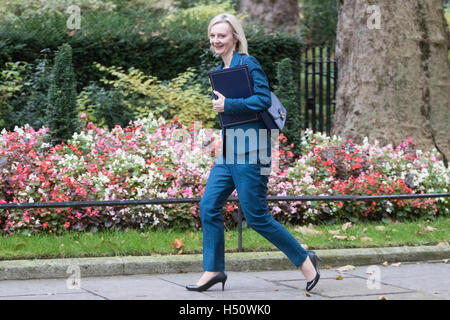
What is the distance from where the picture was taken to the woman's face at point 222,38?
5676 millimetres

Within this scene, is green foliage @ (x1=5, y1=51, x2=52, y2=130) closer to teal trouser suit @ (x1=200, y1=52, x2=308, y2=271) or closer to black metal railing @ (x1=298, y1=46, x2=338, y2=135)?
black metal railing @ (x1=298, y1=46, x2=338, y2=135)

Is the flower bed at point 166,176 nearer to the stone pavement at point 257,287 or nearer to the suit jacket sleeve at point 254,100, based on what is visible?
the stone pavement at point 257,287

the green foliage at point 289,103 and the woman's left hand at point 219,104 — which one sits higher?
the green foliage at point 289,103

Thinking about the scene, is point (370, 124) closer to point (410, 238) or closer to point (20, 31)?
point (410, 238)

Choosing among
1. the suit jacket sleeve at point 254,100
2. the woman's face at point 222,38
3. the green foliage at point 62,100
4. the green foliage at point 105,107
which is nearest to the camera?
the suit jacket sleeve at point 254,100

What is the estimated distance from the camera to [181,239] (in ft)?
24.5

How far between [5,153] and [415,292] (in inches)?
185

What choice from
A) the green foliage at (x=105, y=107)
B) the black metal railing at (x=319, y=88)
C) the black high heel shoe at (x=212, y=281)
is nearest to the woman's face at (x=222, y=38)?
the black high heel shoe at (x=212, y=281)

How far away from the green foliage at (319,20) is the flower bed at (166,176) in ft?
67.3

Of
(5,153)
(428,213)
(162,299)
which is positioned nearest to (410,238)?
(428,213)

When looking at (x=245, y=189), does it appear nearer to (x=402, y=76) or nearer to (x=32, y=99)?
(x=402, y=76)

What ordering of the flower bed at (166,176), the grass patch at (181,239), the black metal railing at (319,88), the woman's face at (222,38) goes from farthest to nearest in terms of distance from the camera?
the black metal railing at (319,88) → the flower bed at (166,176) → the grass patch at (181,239) → the woman's face at (222,38)

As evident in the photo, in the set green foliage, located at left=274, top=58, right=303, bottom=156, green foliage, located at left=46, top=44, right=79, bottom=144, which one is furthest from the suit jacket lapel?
green foliage, located at left=274, top=58, right=303, bottom=156

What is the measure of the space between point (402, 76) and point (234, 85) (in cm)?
571
